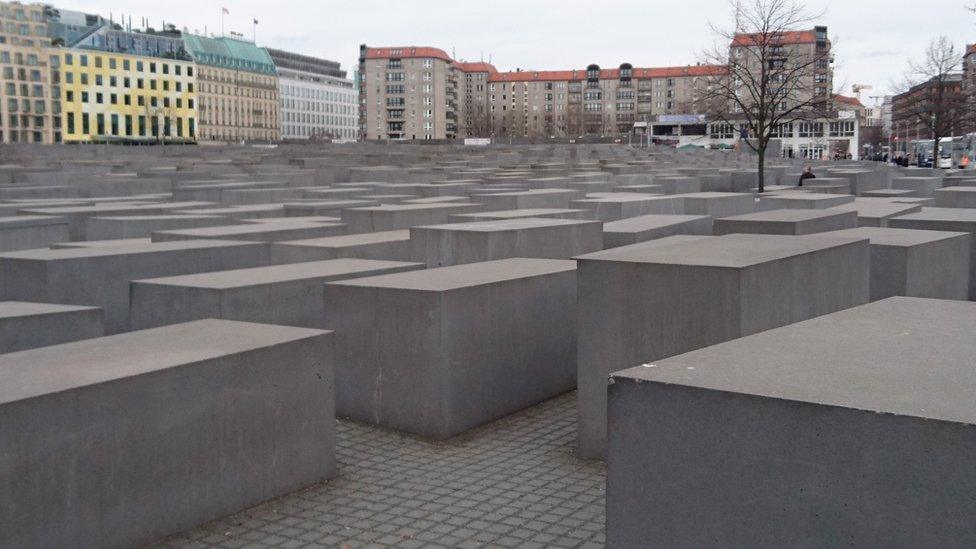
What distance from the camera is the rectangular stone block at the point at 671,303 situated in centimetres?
594

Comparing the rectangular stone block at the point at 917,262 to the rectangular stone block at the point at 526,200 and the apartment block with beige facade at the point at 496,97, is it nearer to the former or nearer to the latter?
the rectangular stone block at the point at 526,200

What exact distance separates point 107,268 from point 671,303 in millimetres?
5355

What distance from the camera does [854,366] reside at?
3.75 metres

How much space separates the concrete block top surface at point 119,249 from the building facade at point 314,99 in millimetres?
137906

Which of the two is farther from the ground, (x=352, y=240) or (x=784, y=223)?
(x=784, y=223)

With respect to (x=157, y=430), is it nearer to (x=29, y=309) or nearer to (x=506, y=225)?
(x=29, y=309)

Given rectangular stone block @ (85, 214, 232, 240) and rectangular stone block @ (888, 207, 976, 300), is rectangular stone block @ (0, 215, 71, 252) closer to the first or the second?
rectangular stone block @ (85, 214, 232, 240)

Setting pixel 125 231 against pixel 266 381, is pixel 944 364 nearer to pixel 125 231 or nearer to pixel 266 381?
pixel 266 381

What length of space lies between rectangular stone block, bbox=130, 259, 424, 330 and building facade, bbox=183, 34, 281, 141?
120 metres

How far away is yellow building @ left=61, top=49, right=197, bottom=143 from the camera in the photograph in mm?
112438

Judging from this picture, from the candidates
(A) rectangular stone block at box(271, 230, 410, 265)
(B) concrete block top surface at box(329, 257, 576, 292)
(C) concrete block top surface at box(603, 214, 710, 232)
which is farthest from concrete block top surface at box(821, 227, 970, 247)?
(A) rectangular stone block at box(271, 230, 410, 265)

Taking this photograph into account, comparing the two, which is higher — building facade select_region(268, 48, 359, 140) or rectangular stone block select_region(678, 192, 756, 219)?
building facade select_region(268, 48, 359, 140)

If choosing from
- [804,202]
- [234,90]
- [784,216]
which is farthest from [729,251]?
[234,90]

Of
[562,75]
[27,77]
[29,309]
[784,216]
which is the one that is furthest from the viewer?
[562,75]
